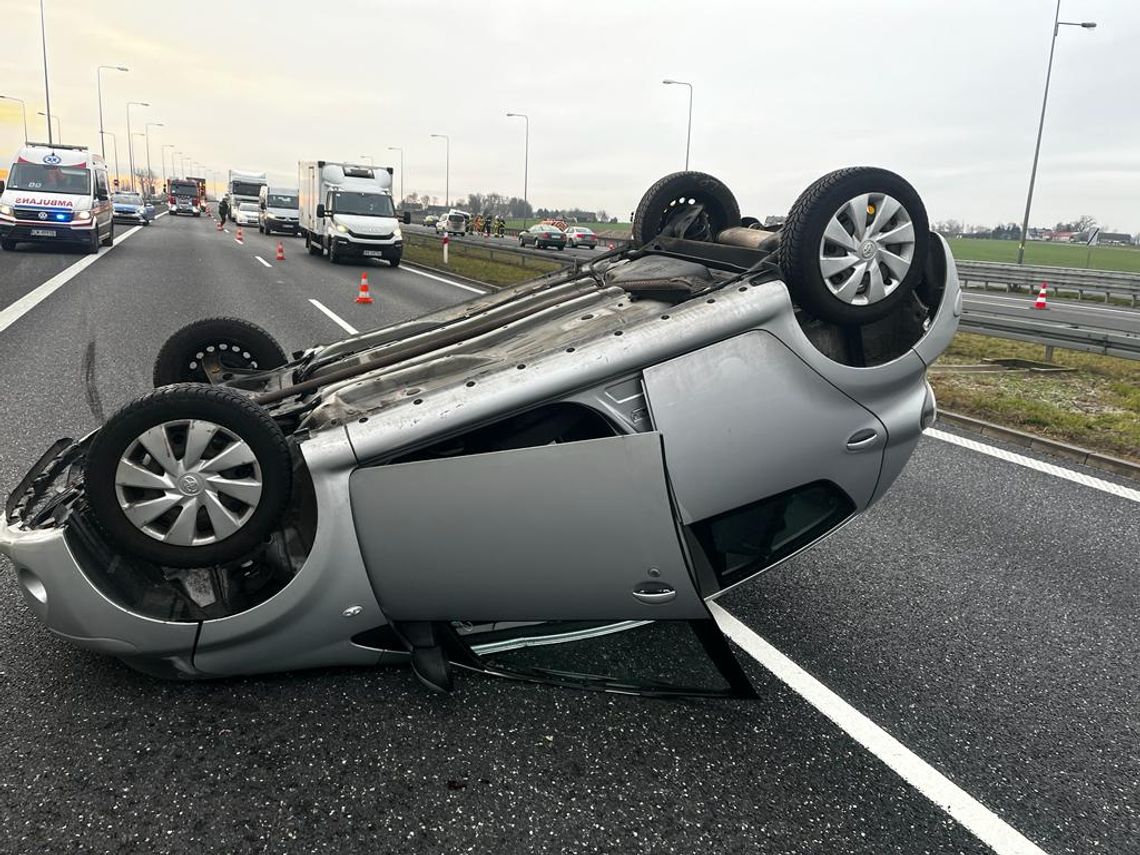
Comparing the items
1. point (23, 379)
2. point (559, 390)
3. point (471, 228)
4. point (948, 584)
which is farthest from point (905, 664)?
point (471, 228)

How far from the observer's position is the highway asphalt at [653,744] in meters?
2.38

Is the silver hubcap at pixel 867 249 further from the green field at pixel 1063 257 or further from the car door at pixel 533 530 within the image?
the green field at pixel 1063 257

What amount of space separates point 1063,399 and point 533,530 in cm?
762

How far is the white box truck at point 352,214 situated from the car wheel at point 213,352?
1838 cm

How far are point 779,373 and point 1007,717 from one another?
153 cm

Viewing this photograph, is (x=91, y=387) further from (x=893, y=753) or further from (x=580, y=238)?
(x=580, y=238)

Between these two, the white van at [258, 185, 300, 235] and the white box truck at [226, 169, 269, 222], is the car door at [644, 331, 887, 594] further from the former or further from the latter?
the white box truck at [226, 169, 269, 222]

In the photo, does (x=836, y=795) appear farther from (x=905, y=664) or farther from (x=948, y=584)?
(x=948, y=584)

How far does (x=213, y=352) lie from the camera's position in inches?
188

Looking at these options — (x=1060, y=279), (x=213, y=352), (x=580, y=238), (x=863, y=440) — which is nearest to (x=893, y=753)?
(x=863, y=440)

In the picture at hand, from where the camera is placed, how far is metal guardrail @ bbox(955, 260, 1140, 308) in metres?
25.0

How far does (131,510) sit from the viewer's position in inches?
110

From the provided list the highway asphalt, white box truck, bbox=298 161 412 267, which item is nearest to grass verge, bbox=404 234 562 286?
white box truck, bbox=298 161 412 267

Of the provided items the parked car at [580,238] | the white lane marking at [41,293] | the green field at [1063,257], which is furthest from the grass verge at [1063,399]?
the parked car at [580,238]
